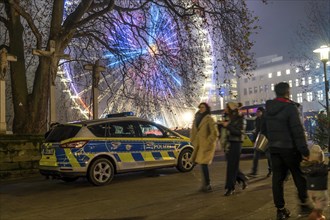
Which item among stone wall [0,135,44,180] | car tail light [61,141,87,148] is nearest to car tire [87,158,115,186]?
car tail light [61,141,87,148]

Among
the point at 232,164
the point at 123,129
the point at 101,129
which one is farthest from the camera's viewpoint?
the point at 123,129

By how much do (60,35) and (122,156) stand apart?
303 inches

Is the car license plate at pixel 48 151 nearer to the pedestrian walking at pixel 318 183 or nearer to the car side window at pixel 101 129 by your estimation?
the car side window at pixel 101 129

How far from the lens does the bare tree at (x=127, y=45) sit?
1582 cm

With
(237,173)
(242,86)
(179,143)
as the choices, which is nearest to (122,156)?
(179,143)

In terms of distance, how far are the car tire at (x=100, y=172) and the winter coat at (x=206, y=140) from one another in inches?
99.0

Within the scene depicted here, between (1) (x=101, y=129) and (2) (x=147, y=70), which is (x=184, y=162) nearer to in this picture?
(1) (x=101, y=129)

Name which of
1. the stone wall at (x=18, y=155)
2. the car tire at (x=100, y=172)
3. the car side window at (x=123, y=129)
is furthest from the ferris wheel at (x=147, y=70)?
A: the car tire at (x=100, y=172)

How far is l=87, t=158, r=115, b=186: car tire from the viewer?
31.3 feet

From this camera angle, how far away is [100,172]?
9734mm

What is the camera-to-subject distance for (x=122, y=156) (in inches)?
398

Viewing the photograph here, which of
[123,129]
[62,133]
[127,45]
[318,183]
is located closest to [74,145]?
[62,133]

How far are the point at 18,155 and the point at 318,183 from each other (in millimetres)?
9319

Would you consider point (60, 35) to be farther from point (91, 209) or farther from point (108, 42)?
point (91, 209)
